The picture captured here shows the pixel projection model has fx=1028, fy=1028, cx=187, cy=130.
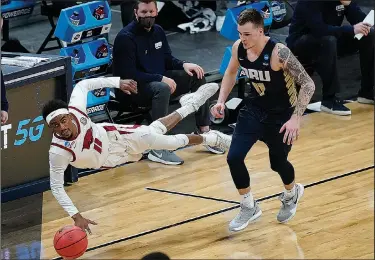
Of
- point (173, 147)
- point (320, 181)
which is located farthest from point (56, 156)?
point (320, 181)

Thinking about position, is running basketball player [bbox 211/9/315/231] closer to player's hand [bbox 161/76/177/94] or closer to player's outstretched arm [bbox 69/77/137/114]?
player's outstretched arm [bbox 69/77/137/114]

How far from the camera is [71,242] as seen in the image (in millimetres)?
7207

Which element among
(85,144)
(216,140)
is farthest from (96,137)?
(216,140)

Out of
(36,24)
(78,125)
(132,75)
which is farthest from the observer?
(36,24)

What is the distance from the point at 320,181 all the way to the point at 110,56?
8.40ft

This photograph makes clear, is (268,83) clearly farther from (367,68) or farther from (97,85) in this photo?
(367,68)

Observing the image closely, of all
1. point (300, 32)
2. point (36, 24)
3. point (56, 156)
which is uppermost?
point (56, 156)

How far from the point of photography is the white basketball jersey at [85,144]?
7.93m

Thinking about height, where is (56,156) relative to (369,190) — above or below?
above

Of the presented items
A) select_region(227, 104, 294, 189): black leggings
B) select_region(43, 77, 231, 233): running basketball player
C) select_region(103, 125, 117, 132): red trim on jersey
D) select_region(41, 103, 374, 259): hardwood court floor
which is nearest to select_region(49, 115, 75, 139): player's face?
select_region(43, 77, 231, 233): running basketball player

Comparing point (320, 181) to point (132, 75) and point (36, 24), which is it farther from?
point (36, 24)

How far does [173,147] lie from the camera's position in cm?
857

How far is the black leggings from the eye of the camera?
7590mm

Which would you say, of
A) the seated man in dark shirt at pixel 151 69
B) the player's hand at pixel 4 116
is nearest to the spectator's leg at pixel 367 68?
the seated man in dark shirt at pixel 151 69
